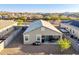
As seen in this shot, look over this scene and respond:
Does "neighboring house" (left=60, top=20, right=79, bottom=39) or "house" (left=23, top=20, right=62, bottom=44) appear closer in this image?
"house" (left=23, top=20, right=62, bottom=44)

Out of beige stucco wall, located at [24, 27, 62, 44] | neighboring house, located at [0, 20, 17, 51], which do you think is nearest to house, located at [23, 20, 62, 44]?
beige stucco wall, located at [24, 27, 62, 44]

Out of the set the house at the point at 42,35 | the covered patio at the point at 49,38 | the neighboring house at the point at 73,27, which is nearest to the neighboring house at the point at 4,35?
the house at the point at 42,35

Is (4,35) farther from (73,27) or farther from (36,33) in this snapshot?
(73,27)

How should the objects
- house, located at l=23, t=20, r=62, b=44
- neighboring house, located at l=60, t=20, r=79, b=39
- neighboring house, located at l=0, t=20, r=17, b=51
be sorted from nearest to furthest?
neighboring house, located at l=0, t=20, r=17, b=51 → house, located at l=23, t=20, r=62, b=44 → neighboring house, located at l=60, t=20, r=79, b=39

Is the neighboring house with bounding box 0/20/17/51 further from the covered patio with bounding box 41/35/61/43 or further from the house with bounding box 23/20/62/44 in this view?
the covered patio with bounding box 41/35/61/43

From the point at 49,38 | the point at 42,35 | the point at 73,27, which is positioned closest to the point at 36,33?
the point at 42,35

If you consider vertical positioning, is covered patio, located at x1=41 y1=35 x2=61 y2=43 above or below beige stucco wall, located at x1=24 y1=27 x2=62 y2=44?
below

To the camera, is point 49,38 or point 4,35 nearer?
point 49,38

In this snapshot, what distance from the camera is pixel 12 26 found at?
7.67 m

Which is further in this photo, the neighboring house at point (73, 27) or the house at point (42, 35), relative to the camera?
the neighboring house at point (73, 27)

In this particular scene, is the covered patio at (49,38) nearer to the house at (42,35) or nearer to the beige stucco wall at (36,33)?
the house at (42,35)

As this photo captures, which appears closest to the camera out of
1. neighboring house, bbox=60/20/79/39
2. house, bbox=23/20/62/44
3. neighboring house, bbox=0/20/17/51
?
neighboring house, bbox=0/20/17/51

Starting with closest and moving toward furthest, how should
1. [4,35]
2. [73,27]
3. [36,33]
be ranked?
[36,33] < [73,27] < [4,35]
